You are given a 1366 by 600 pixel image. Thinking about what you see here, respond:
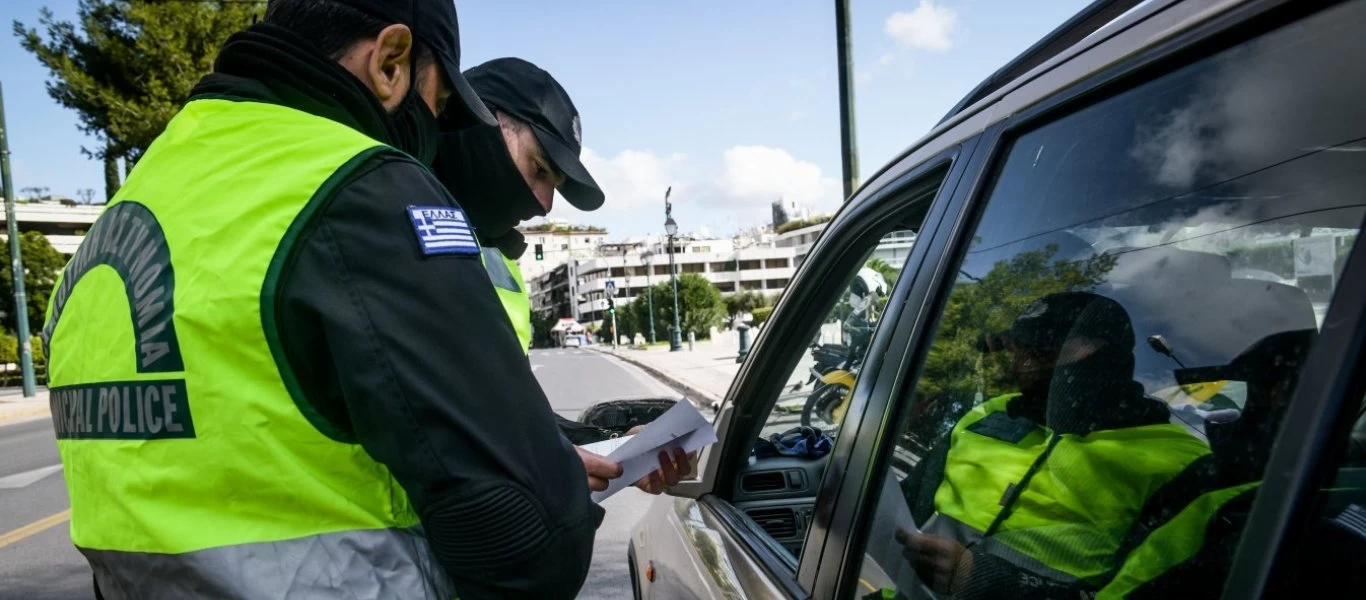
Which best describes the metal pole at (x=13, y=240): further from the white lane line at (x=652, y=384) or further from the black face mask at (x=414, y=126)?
the black face mask at (x=414, y=126)

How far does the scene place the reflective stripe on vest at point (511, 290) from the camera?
199 centimetres

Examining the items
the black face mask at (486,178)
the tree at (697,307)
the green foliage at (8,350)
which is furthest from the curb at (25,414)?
the tree at (697,307)

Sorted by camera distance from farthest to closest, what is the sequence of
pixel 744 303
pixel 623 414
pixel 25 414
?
1. pixel 744 303
2. pixel 25 414
3. pixel 623 414

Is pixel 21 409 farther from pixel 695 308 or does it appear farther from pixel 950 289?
pixel 695 308

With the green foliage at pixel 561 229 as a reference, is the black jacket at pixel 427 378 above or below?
below

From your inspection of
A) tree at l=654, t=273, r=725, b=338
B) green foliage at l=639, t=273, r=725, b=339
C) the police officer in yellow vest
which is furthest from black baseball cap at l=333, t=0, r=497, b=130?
tree at l=654, t=273, r=725, b=338

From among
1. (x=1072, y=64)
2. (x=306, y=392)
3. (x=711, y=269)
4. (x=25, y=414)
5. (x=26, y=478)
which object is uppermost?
(x=1072, y=64)

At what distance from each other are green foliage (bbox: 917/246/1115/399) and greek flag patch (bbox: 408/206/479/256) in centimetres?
67

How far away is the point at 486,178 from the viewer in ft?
8.12

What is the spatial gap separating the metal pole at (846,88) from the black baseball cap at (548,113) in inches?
211

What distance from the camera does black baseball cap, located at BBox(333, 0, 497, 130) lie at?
1293 mm

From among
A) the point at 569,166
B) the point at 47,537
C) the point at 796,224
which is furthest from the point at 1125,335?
the point at 796,224

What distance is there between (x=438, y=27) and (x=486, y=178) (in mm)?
1104

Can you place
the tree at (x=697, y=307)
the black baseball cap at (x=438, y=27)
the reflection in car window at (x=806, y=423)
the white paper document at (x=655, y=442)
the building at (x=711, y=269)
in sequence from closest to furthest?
the black baseball cap at (x=438, y=27)
the white paper document at (x=655, y=442)
the reflection in car window at (x=806, y=423)
the tree at (x=697, y=307)
the building at (x=711, y=269)
